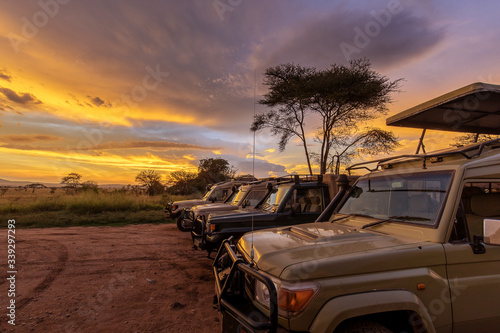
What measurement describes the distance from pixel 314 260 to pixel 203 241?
436 cm

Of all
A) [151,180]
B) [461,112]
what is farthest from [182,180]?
[461,112]

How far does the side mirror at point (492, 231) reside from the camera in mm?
2098

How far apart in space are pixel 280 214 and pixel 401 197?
323 centimetres

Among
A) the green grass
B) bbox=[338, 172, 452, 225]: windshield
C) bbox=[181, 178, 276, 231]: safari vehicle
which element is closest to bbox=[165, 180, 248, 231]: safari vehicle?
the green grass

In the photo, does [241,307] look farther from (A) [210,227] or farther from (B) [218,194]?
(B) [218,194]

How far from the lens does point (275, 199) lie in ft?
21.8

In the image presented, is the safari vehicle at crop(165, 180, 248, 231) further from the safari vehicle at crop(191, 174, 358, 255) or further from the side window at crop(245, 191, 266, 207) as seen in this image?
the safari vehicle at crop(191, 174, 358, 255)

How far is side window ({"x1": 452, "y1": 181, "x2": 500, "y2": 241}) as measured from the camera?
8.17 ft

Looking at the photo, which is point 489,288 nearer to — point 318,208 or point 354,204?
point 354,204

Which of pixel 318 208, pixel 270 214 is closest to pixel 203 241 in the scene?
pixel 270 214

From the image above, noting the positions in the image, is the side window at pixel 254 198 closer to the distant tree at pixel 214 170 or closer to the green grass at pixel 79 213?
the green grass at pixel 79 213

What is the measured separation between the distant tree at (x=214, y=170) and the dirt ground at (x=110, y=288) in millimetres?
26114

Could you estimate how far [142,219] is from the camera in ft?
52.1

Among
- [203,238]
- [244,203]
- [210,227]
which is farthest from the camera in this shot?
[244,203]
